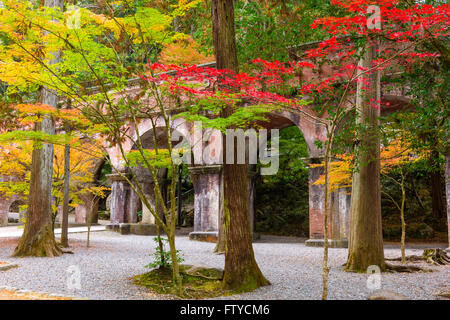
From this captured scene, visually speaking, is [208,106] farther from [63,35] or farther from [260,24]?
[260,24]

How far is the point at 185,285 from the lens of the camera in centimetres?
651

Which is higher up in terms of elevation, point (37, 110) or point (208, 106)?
point (37, 110)

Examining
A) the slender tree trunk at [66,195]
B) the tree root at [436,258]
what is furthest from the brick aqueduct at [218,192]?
the tree root at [436,258]

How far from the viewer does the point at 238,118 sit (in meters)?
6.24

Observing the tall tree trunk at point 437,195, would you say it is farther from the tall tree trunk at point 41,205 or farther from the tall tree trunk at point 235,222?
the tall tree trunk at point 41,205

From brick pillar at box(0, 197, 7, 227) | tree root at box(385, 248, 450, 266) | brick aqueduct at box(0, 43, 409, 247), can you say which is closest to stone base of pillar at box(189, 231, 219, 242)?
brick aqueduct at box(0, 43, 409, 247)

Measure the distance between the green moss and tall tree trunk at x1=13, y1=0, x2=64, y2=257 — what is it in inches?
180

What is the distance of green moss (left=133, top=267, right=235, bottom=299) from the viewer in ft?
19.8

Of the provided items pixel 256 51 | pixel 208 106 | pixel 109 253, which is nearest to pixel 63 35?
pixel 208 106

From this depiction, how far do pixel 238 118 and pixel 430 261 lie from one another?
6.24 meters

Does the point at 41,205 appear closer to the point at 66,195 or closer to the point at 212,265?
the point at 66,195

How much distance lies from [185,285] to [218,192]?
9.45 meters

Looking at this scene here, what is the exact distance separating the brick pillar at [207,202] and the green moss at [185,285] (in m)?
8.73

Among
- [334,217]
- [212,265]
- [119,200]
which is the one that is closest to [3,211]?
[119,200]
